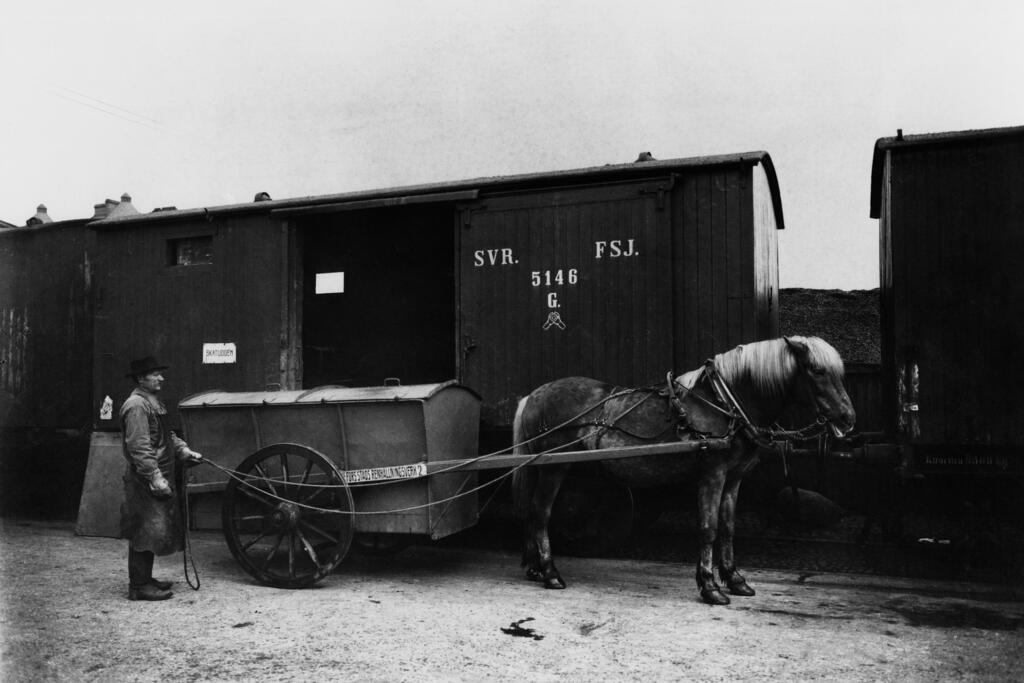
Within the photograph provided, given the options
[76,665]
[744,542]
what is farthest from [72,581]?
[744,542]

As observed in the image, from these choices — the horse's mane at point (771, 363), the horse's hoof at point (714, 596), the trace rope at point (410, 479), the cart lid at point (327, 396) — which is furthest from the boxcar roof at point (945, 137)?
the cart lid at point (327, 396)

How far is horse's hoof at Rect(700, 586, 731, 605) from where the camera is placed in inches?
196

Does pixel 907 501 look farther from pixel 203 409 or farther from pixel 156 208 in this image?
pixel 156 208

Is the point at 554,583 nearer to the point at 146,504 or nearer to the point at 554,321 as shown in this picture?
the point at 554,321

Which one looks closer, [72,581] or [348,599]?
[348,599]

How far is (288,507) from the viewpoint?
17.8ft

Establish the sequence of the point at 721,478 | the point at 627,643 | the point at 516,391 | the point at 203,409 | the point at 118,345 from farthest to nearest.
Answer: the point at 118,345 < the point at 516,391 < the point at 203,409 < the point at 721,478 < the point at 627,643

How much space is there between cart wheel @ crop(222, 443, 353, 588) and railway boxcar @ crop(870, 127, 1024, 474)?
4.46m

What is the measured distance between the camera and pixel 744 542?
6828 mm

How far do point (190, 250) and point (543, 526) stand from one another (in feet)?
17.7

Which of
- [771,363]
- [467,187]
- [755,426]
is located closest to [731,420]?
[755,426]

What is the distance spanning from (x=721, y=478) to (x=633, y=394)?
906mm

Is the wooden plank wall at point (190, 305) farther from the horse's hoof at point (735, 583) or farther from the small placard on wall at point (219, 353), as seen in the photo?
the horse's hoof at point (735, 583)

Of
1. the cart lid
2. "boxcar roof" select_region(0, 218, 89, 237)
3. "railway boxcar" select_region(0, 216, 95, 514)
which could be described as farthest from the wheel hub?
"boxcar roof" select_region(0, 218, 89, 237)
